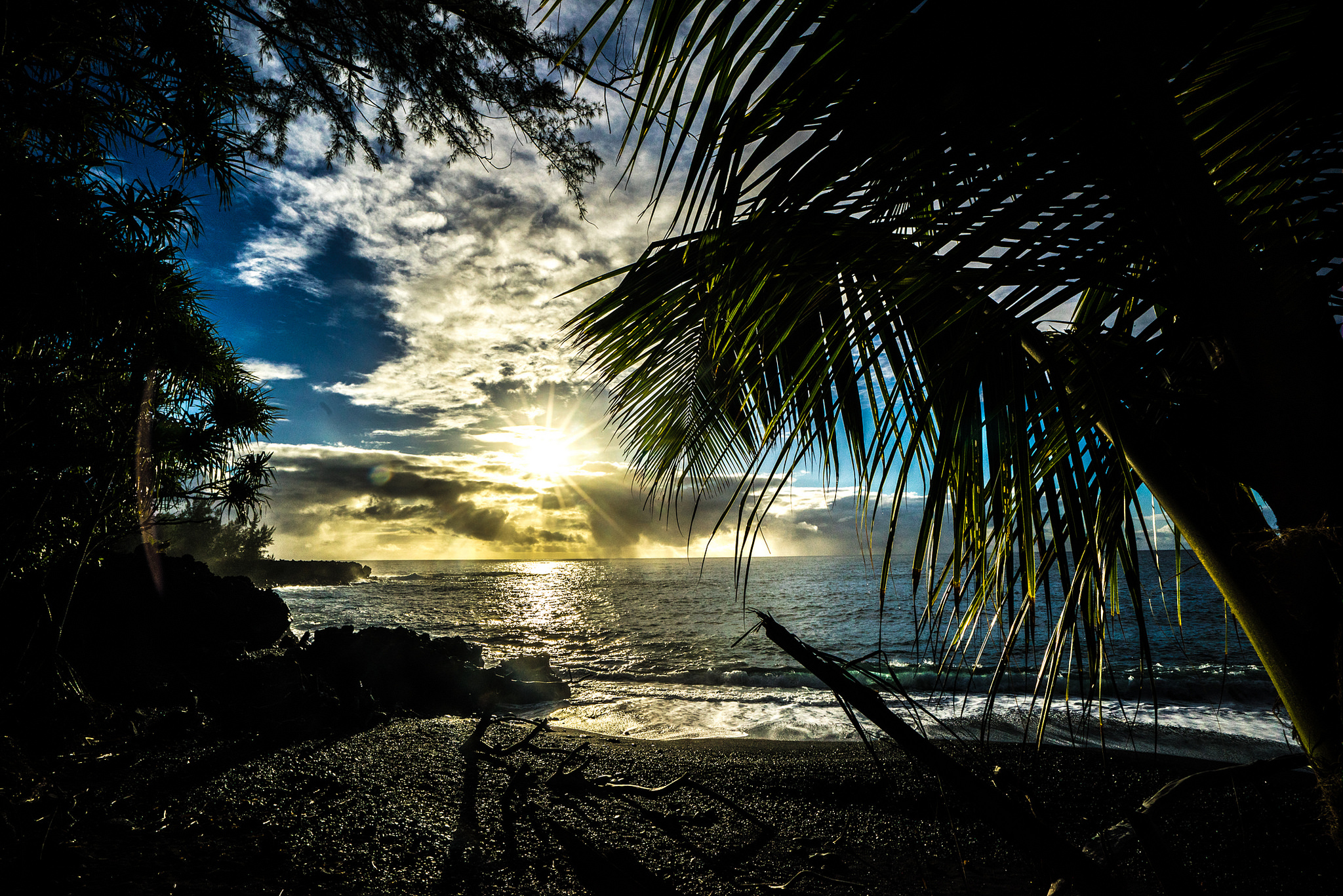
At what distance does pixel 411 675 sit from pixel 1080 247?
994cm

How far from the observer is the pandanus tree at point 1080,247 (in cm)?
80

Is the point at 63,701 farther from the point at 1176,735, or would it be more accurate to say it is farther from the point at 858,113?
the point at 1176,735

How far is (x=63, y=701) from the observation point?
4277mm

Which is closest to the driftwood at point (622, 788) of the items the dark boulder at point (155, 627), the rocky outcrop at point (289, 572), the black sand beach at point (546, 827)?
the black sand beach at point (546, 827)

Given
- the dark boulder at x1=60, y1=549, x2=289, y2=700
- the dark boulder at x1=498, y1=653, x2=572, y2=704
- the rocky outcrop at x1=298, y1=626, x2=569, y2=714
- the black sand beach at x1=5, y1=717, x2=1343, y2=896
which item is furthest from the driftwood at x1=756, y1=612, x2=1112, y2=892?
the dark boulder at x1=498, y1=653, x2=572, y2=704

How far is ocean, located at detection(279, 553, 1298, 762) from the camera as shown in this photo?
3889 mm

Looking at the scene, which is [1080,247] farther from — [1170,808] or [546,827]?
[546,827]

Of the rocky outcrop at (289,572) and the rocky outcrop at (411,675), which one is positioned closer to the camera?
the rocky outcrop at (411,675)

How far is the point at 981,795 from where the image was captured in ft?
2.69

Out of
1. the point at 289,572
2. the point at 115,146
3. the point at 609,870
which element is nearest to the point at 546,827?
the point at 609,870

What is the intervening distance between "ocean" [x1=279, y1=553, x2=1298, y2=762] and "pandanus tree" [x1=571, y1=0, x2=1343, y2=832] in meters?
0.23

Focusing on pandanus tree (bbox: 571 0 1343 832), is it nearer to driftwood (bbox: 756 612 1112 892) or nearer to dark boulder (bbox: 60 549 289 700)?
driftwood (bbox: 756 612 1112 892)

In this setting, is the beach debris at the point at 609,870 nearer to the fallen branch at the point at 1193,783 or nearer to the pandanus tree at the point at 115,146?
the fallen branch at the point at 1193,783

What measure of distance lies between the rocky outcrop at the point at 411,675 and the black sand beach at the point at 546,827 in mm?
Result: 3555
